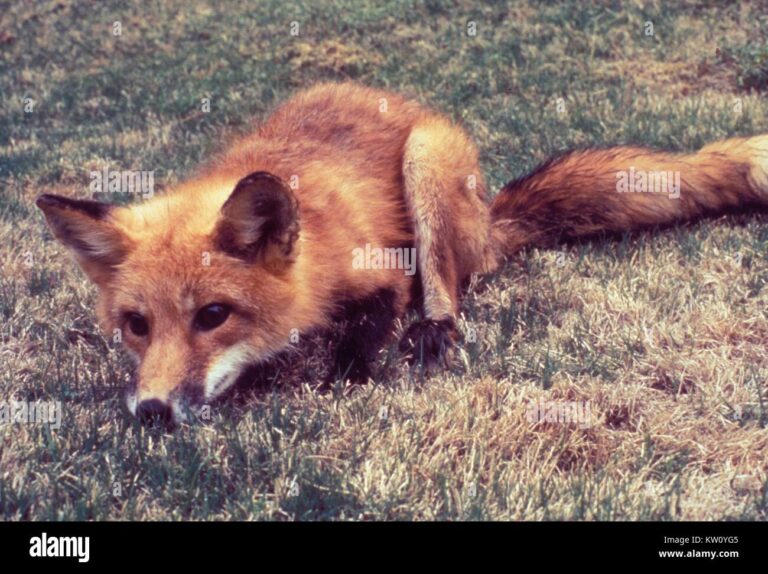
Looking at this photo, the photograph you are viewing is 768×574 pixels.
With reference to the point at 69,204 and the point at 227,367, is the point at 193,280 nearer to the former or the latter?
the point at 227,367

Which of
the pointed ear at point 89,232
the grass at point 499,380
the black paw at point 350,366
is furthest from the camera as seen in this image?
the black paw at point 350,366

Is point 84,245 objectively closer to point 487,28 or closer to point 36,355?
point 36,355

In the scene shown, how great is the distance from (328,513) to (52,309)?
8.92 ft

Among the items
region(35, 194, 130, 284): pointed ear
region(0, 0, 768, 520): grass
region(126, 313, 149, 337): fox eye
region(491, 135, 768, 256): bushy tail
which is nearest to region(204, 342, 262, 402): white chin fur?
region(0, 0, 768, 520): grass

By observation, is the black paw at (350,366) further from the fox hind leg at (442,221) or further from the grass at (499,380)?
the fox hind leg at (442,221)

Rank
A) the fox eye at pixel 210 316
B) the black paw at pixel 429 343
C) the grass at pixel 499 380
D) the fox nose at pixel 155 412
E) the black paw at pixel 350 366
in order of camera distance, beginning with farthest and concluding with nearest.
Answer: the black paw at pixel 429 343, the black paw at pixel 350 366, the fox eye at pixel 210 316, the fox nose at pixel 155 412, the grass at pixel 499 380

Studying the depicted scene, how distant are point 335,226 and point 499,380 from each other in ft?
3.82

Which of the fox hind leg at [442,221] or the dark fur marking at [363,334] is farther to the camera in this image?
the fox hind leg at [442,221]

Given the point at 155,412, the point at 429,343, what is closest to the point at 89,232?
the point at 155,412

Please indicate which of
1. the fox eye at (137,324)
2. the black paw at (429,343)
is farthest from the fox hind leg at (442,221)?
the fox eye at (137,324)

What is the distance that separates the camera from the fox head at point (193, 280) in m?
3.25

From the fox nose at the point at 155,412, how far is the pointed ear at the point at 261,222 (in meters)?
0.78

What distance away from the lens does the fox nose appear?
3.03 meters

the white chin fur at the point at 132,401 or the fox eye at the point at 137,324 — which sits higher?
the fox eye at the point at 137,324
